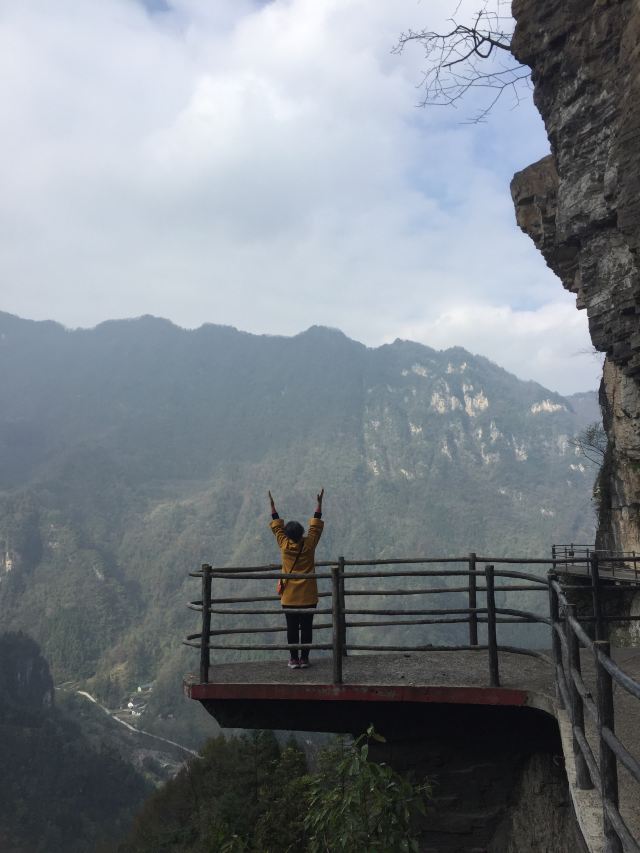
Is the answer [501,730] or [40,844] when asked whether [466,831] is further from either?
[40,844]

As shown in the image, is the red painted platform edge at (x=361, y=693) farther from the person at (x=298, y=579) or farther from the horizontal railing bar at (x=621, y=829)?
the horizontal railing bar at (x=621, y=829)

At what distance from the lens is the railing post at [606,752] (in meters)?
2.70

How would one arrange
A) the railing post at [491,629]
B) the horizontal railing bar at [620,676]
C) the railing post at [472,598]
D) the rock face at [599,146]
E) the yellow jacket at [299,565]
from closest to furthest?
the horizontal railing bar at [620,676], the railing post at [491,629], the yellow jacket at [299,565], the railing post at [472,598], the rock face at [599,146]

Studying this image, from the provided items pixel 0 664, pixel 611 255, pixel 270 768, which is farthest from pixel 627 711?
pixel 0 664

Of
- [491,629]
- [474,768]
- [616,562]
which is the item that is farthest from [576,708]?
[616,562]

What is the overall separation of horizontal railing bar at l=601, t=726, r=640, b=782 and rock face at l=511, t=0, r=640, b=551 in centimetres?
1194

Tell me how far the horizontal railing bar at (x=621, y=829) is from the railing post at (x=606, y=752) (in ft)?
0.07

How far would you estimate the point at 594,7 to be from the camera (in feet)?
45.3

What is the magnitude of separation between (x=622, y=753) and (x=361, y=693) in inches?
156

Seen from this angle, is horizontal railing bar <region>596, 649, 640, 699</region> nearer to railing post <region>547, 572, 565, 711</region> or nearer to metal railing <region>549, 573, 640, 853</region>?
metal railing <region>549, 573, 640, 853</region>

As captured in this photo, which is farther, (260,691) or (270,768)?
(270,768)

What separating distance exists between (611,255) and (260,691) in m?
13.8

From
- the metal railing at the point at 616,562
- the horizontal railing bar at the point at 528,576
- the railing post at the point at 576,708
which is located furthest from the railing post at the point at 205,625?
the metal railing at the point at 616,562

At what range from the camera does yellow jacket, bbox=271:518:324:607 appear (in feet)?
22.8
